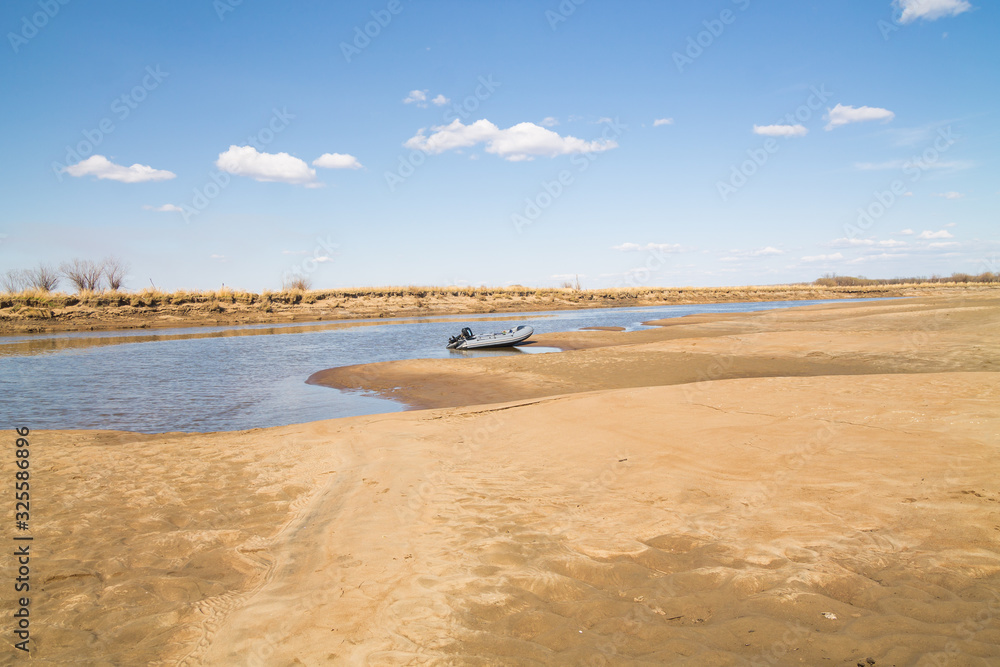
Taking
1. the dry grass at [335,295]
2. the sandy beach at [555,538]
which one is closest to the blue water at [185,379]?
the sandy beach at [555,538]

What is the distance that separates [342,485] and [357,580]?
2620 mm

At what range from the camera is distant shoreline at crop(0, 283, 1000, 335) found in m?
41.7

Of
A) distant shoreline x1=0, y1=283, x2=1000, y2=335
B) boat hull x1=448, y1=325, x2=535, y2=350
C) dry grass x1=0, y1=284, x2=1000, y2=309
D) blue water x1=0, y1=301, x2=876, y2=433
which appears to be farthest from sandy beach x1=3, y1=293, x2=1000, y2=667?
dry grass x1=0, y1=284, x2=1000, y2=309

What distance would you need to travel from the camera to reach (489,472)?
6688 mm

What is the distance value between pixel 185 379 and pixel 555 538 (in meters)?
17.0

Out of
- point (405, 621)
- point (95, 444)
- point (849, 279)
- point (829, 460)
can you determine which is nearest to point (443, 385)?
point (95, 444)

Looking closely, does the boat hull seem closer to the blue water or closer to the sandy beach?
the blue water

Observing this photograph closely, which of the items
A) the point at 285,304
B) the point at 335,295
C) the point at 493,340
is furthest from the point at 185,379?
the point at 335,295

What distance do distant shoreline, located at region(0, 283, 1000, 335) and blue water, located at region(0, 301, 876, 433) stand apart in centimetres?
846

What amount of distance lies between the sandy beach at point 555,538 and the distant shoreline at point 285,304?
4063cm

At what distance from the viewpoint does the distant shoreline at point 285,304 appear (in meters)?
41.7

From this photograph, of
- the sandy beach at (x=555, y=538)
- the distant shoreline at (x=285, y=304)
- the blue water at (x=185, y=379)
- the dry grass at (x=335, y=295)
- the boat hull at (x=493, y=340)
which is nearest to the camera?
the sandy beach at (x=555, y=538)

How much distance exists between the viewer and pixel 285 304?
5509cm

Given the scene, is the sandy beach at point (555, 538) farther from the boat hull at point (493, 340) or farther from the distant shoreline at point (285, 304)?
the distant shoreline at point (285, 304)
